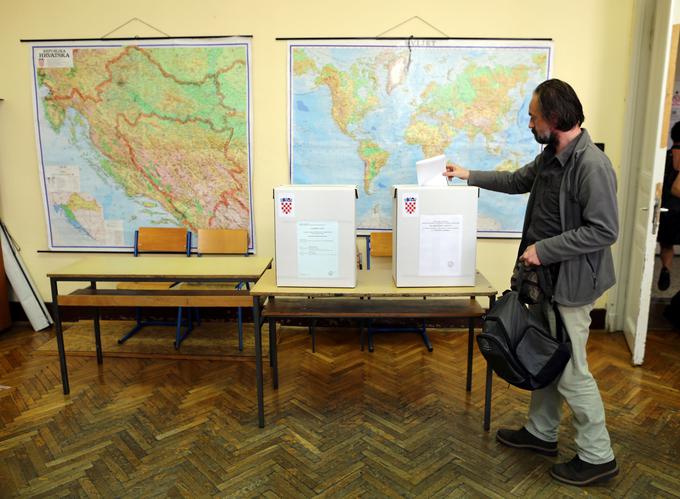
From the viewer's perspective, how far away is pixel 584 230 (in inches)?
84.1

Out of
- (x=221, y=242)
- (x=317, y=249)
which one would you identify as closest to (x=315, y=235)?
(x=317, y=249)

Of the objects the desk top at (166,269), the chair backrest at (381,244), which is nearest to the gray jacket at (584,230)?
the desk top at (166,269)

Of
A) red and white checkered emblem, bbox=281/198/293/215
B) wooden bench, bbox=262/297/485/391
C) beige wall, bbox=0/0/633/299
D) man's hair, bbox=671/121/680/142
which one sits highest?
beige wall, bbox=0/0/633/299

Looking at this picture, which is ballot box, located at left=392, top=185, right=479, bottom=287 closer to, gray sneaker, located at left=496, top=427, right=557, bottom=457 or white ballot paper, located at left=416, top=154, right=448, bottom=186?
white ballot paper, located at left=416, top=154, right=448, bottom=186

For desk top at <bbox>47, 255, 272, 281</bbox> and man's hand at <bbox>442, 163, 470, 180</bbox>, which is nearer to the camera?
man's hand at <bbox>442, 163, 470, 180</bbox>

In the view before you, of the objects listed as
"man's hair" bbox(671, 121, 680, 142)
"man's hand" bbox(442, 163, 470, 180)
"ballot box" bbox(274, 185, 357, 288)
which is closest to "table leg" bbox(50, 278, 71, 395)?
"ballot box" bbox(274, 185, 357, 288)

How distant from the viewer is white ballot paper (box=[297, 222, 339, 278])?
2590 mm

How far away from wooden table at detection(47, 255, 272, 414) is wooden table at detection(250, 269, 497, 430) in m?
0.24

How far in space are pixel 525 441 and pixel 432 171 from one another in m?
1.38

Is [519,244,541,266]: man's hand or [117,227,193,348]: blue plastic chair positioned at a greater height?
[519,244,541,266]: man's hand

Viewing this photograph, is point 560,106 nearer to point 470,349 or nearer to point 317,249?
point 317,249

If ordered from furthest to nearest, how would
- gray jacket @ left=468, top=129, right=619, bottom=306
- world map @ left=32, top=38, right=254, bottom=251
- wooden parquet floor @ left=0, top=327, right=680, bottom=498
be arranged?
world map @ left=32, top=38, right=254, bottom=251 → wooden parquet floor @ left=0, top=327, right=680, bottom=498 → gray jacket @ left=468, top=129, right=619, bottom=306

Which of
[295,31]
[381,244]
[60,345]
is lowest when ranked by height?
[60,345]

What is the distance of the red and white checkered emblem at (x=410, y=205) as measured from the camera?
2.56m
